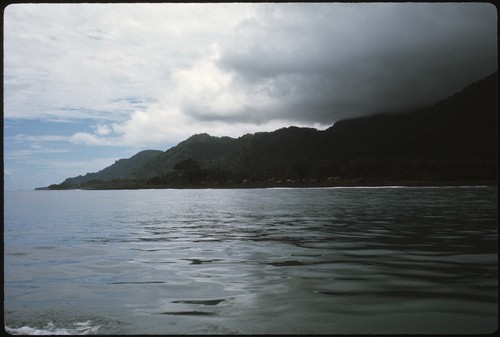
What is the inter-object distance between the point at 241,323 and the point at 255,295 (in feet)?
7.31

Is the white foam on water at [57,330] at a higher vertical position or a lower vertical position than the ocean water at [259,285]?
higher

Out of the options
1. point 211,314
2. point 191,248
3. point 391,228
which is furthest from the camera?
point 391,228

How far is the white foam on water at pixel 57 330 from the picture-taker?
8250 mm

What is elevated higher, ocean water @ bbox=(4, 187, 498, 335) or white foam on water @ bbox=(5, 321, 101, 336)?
white foam on water @ bbox=(5, 321, 101, 336)

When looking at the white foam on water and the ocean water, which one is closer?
the white foam on water

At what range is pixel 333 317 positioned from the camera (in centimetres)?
884

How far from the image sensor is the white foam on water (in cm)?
825

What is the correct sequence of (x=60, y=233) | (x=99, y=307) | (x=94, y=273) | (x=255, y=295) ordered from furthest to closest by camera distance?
(x=60, y=233) < (x=94, y=273) < (x=255, y=295) < (x=99, y=307)

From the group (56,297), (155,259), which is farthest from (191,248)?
(56,297)

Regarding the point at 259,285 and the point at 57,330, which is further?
the point at 259,285

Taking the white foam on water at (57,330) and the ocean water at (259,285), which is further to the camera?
the ocean water at (259,285)

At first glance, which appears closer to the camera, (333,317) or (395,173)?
(333,317)

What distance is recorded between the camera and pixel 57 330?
845 centimetres

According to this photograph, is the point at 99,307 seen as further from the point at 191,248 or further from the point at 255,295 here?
the point at 191,248
